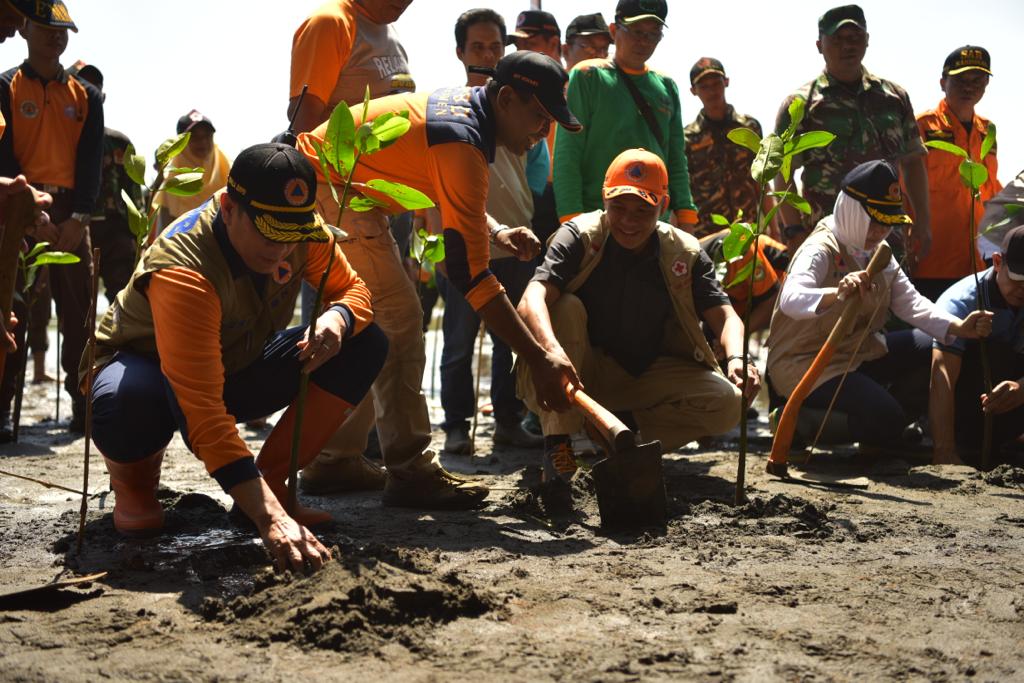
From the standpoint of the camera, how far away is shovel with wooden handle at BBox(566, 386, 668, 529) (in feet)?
12.1

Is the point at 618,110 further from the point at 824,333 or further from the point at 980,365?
the point at 980,365

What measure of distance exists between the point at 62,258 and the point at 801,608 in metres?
2.61

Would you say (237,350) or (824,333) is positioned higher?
(824,333)

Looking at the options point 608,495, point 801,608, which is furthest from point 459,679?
point 608,495

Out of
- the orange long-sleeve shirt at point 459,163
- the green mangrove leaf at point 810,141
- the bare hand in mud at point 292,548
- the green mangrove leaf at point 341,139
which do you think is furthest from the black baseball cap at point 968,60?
the bare hand in mud at point 292,548

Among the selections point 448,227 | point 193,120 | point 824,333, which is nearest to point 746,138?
point 448,227

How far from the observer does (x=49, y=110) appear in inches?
217

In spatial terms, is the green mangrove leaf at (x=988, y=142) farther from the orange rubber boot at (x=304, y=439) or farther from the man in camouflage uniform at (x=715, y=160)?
the orange rubber boot at (x=304, y=439)

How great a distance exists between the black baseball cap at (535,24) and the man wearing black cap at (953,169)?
2356mm

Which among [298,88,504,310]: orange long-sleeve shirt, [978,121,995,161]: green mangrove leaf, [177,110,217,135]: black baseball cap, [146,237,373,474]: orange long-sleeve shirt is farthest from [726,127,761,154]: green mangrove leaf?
[177,110,217,135]: black baseball cap

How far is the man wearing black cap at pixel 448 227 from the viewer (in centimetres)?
374

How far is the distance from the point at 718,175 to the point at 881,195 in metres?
2.17

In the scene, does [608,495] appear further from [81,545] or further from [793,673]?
[81,545]

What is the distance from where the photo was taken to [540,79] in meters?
3.73
